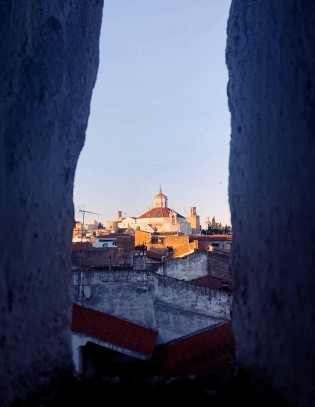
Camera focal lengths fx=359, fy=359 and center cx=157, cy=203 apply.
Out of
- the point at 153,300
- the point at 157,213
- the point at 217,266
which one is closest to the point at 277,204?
the point at 153,300

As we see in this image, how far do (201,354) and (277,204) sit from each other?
29.7ft

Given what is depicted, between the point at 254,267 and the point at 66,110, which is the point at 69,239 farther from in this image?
the point at 254,267

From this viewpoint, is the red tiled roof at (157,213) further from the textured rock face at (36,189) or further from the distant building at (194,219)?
the textured rock face at (36,189)

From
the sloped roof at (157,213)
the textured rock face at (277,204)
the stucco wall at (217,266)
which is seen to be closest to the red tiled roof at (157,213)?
the sloped roof at (157,213)

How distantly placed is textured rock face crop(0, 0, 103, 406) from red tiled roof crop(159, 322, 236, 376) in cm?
700

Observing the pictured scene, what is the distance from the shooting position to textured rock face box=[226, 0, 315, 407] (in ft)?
6.12

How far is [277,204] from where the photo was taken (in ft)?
6.37

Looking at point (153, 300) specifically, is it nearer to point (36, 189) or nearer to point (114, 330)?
point (114, 330)

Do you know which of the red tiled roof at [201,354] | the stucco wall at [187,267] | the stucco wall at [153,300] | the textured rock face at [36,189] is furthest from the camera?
the stucco wall at [187,267]

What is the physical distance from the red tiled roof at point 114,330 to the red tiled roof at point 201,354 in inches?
24.5

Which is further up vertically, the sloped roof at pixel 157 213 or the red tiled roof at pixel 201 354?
the sloped roof at pixel 157 213

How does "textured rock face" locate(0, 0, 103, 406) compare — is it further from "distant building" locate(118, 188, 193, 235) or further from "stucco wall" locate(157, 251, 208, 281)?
"distant building" locate(118, 188, 193, 235)

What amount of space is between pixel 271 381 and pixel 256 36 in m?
1.95

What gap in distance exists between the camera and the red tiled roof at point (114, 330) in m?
9.84
